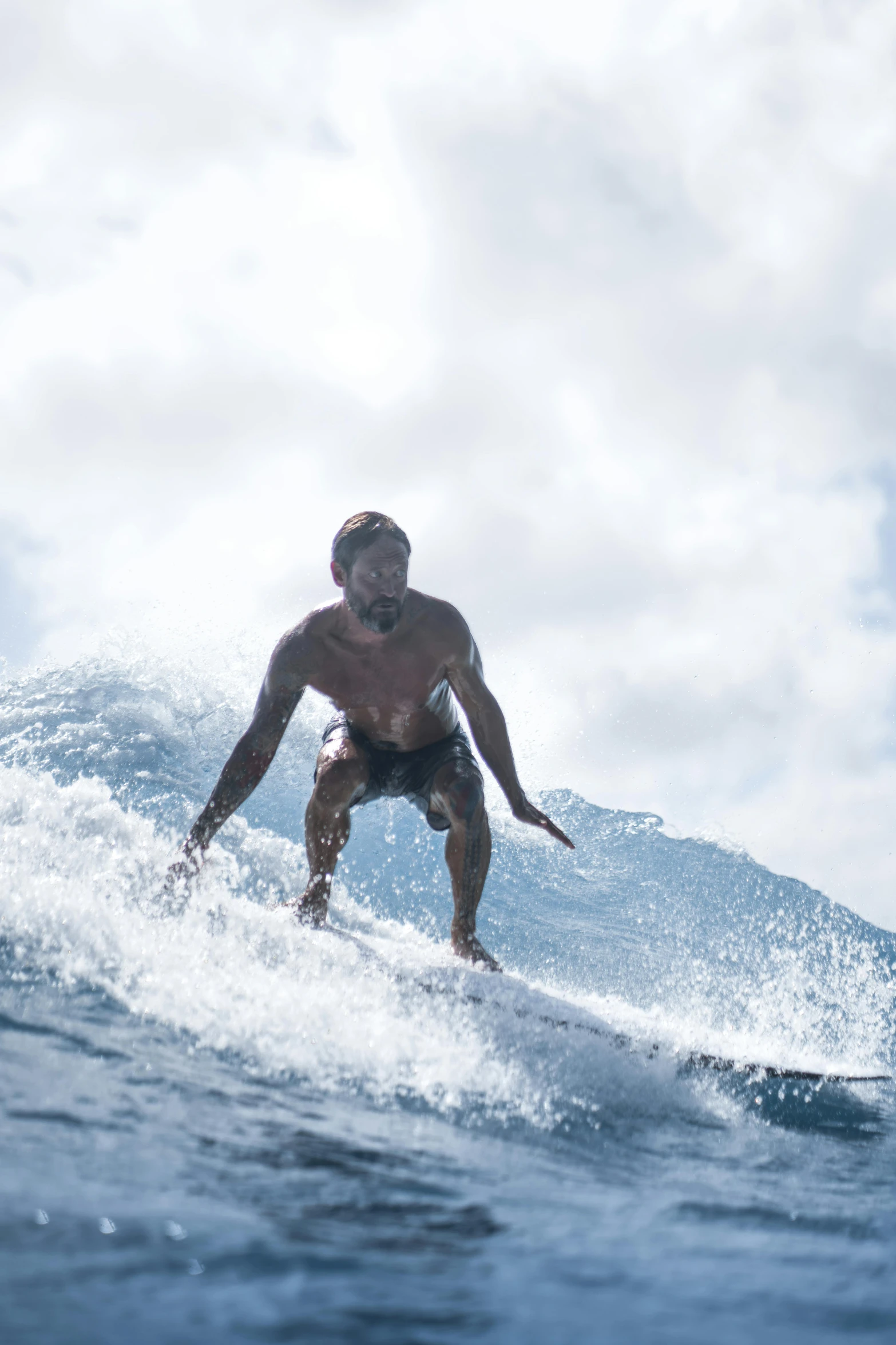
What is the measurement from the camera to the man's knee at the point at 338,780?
3850 millimetres

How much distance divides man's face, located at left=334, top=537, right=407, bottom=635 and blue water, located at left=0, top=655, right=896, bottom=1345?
1.24m

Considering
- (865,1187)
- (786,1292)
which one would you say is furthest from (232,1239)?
(865,1187)

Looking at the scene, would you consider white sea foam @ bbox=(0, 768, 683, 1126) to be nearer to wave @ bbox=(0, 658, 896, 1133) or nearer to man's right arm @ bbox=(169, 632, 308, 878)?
wave @ bbox=(0, 658, 896, 1133)

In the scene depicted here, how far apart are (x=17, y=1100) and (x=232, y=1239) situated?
58cm

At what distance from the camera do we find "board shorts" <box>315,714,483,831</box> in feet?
13.2

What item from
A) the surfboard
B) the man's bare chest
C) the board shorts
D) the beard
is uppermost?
the beard

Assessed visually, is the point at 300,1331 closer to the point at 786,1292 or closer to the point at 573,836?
the point at 786,1292

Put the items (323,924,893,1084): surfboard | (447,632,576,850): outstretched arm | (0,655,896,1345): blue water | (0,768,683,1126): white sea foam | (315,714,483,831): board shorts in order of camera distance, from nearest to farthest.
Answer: (0,655,896,1345): blue water, (0,768,683,1126): white sea foam, (323,924,893,1084): surfboard, (447,632,576,850): outstretched arm, (315,714,483,831): board shorts

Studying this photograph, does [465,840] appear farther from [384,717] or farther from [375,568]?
[375,568]

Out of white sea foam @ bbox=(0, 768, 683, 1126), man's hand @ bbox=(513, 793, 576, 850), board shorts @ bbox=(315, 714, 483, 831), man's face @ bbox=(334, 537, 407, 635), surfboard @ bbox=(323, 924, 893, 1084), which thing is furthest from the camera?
board shorts @ bbox=(315, 714, 483, 831)

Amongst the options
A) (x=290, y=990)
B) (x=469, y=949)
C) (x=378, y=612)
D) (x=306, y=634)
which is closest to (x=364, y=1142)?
(x=290, y=990)

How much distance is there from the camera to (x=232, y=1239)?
108cm

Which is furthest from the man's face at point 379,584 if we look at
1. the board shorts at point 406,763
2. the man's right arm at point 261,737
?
the board shorts at point 406,763

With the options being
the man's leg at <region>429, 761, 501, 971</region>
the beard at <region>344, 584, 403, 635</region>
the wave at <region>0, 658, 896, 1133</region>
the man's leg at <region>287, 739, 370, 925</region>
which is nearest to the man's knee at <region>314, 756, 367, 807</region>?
the man's leg at <region>287, 739, 370, 925</region>
